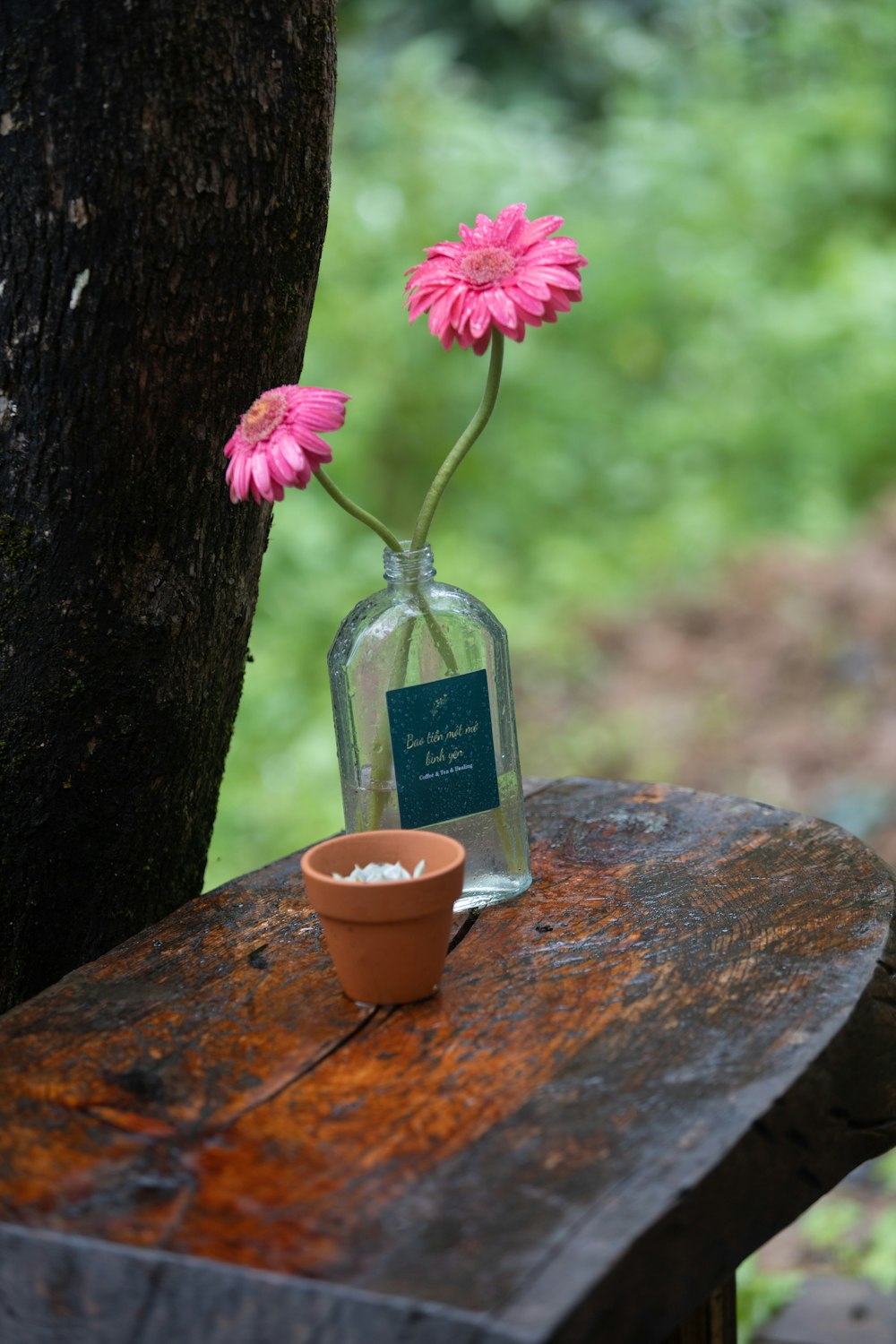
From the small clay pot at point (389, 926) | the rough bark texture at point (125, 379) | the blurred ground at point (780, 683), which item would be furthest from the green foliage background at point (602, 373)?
the small clay pot at point (389, 926)

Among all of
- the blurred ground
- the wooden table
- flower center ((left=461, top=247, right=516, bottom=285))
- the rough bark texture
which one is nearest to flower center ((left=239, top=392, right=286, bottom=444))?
the rough bark texture

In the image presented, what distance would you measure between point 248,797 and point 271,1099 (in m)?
2.26

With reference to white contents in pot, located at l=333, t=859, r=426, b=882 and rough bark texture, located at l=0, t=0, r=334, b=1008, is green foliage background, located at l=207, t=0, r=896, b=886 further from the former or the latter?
white contents in pot, located at l=333, t=859, r=426, b=882

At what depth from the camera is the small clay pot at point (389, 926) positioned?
1.07 m

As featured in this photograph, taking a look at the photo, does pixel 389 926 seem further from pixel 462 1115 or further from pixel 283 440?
pixel 283 440

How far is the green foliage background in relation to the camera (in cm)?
378

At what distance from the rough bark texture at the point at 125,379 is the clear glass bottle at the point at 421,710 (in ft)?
0.54

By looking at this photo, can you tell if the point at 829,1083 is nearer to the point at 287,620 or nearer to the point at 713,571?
the point at 287,620

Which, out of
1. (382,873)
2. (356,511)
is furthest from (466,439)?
(382,873)

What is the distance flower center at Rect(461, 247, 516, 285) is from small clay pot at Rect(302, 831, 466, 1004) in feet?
1.61

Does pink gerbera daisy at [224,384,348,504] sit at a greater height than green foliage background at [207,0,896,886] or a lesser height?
lesser

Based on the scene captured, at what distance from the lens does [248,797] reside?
3.21 m

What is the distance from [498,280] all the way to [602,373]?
159 inches

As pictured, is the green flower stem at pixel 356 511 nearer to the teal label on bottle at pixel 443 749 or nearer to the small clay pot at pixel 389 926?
the teal label on bottle at pixel 443 749
